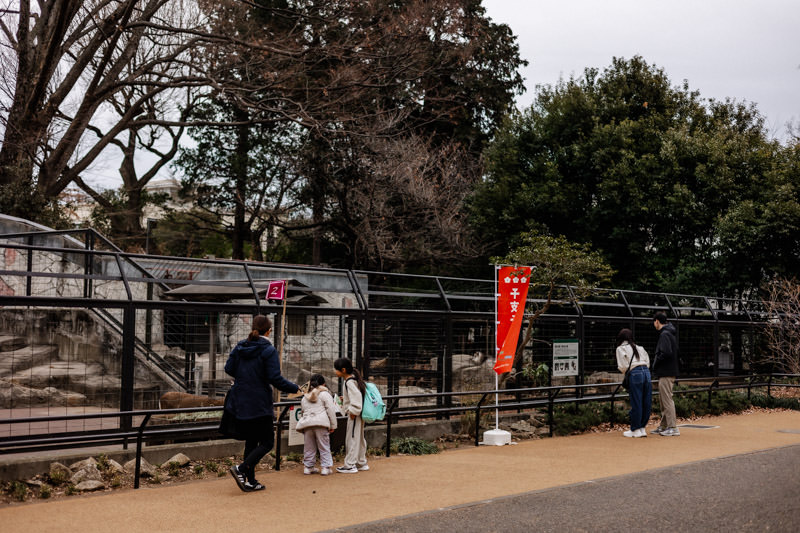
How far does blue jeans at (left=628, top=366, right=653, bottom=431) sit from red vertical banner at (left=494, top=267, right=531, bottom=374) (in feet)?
6.95

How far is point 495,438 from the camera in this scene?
11.7m

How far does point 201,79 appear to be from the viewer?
20234 mm

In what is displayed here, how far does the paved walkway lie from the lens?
6.54 meters

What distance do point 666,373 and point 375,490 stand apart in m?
6.74

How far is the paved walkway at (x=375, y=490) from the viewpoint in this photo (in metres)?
6.54

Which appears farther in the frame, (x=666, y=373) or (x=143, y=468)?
(x=666, y=373)

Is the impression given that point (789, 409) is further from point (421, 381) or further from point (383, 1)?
point (383, 1)

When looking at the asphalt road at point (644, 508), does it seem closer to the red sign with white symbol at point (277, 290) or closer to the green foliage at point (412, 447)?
the green foliage at point (412, 447)

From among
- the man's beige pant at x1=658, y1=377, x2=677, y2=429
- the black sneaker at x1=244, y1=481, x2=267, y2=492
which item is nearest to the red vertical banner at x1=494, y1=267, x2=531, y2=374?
the man's beige pant at x1=658, y1=377, x2=677, y2=429

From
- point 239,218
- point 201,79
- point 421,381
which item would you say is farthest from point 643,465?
point 239,218

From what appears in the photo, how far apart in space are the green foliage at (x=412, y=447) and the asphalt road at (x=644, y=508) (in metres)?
2.98

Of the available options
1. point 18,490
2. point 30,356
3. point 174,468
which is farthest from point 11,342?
point 18,490

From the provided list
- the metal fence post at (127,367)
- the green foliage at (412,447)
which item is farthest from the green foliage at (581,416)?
the metal fence post at (127,367)

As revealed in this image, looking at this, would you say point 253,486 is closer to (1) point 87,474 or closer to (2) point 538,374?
(1) point 87,474
